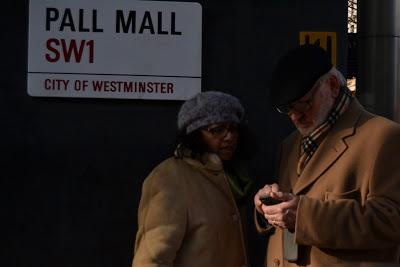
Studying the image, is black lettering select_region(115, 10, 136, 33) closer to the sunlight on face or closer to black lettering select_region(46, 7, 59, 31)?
black lettering select_region(46, 7, 59, 31)

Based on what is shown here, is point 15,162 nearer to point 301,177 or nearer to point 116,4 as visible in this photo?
point 116,4

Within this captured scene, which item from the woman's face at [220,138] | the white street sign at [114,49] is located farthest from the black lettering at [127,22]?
the woman's face at [220,138]

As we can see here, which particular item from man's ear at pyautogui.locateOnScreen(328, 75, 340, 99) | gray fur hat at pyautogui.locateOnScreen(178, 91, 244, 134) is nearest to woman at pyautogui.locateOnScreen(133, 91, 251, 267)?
gray fur hat at pyautogui.locateOnScreen(178, 91, 244, 134)

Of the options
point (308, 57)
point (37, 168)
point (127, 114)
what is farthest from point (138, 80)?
point (308, 57)

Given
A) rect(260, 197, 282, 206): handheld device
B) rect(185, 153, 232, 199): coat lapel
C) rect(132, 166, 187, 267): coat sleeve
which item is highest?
rect(185, 153, 232, 199): coat lapel

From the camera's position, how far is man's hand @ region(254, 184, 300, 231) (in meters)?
2.13

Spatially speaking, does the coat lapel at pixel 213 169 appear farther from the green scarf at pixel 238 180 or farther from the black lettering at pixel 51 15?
the black lettering at pixel 51 15

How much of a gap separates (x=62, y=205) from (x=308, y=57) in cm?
176

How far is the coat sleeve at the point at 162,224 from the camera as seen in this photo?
8.23 feet

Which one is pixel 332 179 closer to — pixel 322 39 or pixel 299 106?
pixel 299 106

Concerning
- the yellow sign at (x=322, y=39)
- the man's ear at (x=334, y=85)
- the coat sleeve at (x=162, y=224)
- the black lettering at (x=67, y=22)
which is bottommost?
the coat sleeve at (x=162, y=224)

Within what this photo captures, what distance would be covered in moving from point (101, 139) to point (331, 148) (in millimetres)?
1580

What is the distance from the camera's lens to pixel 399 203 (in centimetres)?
205

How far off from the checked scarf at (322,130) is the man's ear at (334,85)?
2 cm
